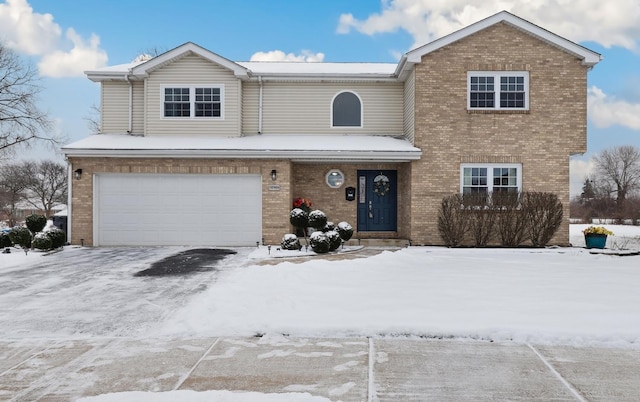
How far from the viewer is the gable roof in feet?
48.5

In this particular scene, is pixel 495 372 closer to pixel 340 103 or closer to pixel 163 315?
pixel 163 315

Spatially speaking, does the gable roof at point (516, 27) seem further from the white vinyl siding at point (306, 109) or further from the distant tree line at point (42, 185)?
the distant tree line at point (42, 185)

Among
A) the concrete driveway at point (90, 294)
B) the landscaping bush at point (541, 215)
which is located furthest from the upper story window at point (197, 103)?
the landscaping bush at point (541, 215)

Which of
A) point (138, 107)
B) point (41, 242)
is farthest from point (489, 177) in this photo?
point (41, 242)

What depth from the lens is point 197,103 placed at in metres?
16.3

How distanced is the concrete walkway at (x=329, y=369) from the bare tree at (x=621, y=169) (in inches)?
2403

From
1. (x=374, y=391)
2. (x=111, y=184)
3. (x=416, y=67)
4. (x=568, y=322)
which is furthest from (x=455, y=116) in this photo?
(x=374, y=391)

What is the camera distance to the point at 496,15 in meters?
14.9

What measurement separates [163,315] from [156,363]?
196 cm

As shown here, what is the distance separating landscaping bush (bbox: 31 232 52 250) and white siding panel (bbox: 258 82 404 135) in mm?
7196

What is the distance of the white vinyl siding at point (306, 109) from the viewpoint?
55.2 ft

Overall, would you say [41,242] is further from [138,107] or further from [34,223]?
[138,107]

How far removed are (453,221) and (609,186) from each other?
55.8m

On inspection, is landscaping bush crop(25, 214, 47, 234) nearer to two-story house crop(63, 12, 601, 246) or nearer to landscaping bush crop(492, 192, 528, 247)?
two-story house crop(63, 12, 601, 246)
